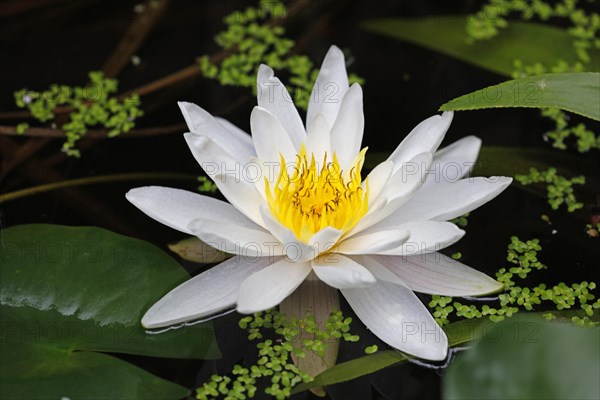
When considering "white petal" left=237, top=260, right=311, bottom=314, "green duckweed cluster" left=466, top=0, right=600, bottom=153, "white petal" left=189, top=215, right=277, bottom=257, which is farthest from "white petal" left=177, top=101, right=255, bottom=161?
"green duckweed cluster" left=466, top=0, right=600, bottom=153

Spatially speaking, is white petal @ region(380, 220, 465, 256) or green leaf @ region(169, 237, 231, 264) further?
green leaf @ region(169, 237, 231, 264)

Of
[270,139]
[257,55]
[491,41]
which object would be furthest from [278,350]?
[491,41]

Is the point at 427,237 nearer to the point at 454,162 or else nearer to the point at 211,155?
the point at 454,162

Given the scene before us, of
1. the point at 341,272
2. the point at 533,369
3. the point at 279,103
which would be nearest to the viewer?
the point at 533,369

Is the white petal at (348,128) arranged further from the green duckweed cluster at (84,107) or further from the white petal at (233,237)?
the green duckweed cluster at (84,107)

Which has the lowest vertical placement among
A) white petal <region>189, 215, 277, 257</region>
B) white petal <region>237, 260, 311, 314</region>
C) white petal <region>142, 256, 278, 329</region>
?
white petal <region>142, 256, 278, 329</region>

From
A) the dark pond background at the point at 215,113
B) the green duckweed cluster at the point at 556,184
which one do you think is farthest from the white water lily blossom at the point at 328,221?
the green duckweed cluster at the point at 556,184

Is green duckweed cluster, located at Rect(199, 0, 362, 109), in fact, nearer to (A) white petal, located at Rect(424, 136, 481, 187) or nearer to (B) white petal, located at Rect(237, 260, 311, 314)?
(A) white petal, located at Rect(424, 136, 481, 187)
